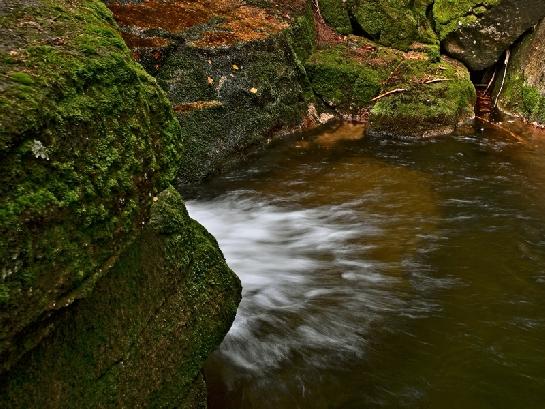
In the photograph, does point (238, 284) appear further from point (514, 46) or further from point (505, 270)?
point (514, 46)

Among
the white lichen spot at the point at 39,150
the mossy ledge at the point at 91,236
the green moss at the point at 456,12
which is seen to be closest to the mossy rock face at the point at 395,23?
the green moss at the point at 456,12

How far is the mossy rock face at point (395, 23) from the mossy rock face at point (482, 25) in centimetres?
31

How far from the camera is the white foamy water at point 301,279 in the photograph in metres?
3.72

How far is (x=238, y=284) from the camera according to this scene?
119 inches

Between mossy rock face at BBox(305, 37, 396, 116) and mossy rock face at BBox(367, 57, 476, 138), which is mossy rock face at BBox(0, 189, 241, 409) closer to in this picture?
mossy rock face at BBox(367, 57, 476, 138)

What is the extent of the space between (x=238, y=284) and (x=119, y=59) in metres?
1.50

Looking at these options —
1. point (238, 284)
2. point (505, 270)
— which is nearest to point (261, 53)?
point (505, 270)

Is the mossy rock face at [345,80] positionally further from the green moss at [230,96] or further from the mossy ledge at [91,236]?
the mossy ledge at [91,236]

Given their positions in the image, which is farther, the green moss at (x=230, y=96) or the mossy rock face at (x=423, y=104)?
the mossy rock face at (x=423, y=104)

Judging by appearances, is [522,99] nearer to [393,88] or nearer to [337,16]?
[393,88]

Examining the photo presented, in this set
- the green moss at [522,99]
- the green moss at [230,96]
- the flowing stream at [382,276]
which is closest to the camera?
the flowing stream at [382,276]

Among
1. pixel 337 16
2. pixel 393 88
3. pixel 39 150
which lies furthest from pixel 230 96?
pixel 39 150

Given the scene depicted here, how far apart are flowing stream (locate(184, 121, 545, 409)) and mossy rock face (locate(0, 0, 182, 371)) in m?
1.68

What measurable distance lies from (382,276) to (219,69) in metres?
4.31
